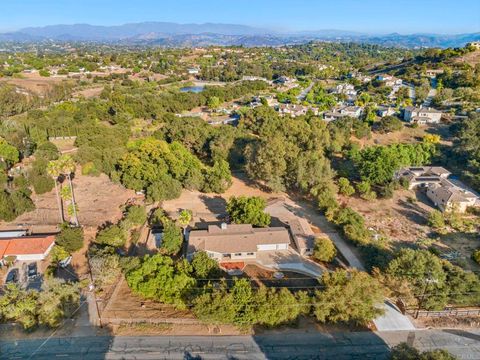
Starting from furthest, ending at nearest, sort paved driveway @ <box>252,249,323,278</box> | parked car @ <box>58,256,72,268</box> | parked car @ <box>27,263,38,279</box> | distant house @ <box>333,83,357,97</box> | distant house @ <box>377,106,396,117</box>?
distant house @ <box>333,83,357,97</box>
distant house @ <box>377,106,396,117</box>
parked car @ <box>58,256,72,268</box>
paved driveway @ <box>252,249,323,278</box>
parked car @ <box>27,263,38,279</box>

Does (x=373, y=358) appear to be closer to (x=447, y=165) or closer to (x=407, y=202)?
(x=407, y=202)

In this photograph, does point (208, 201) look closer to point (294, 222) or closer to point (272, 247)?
point (294, 222)

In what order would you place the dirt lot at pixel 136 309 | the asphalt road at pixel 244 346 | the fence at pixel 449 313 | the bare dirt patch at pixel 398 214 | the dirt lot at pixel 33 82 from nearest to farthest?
1. the asphalt road at pixel 244 346
2. the dirt lot at pixel 136 309
3. the fence at pixel 449 313
4. the bare dirt patch at pixel 398 214
5. the dirt lot at pixel 33 82

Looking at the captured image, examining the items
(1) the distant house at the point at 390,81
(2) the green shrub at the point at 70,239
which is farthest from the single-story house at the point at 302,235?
(1) the distant house at the point at 390,81

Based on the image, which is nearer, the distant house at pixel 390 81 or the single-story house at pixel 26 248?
the single-story house at pixel 26 248

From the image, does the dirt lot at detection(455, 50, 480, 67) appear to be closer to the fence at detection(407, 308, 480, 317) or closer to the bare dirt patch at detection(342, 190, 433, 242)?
the bare dirt patch at detection(342, 190, 433, 242)

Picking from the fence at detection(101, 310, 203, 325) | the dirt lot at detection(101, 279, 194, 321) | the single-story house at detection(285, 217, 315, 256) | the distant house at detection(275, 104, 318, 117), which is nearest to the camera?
the fence at detection(101, 310, 203, 325)

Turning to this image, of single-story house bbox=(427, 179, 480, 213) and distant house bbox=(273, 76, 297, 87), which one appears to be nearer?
single-story house bbox=(427, 179, 480, 213)

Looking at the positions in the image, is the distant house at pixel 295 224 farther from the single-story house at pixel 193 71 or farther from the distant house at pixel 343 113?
the single-story house at pixel 193 71

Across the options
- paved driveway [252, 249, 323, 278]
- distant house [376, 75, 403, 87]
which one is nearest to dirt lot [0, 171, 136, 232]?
paved driveway [252, 249, 323, 278]
